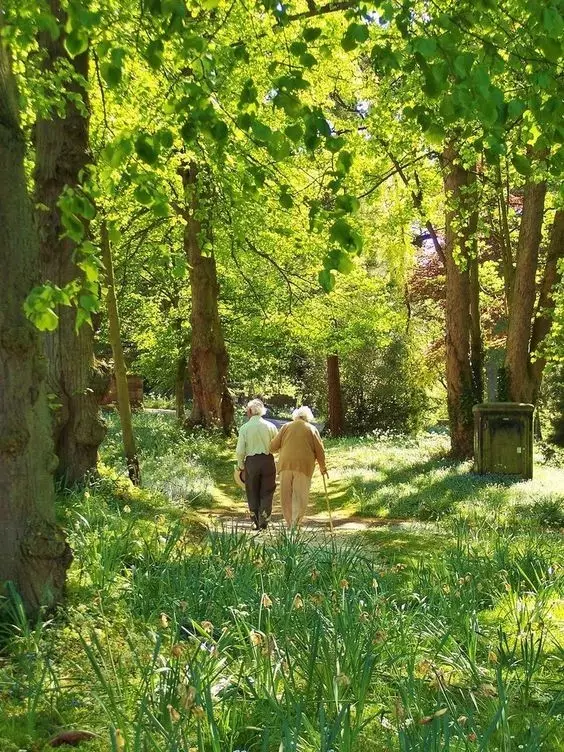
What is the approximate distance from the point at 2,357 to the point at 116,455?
443 inches

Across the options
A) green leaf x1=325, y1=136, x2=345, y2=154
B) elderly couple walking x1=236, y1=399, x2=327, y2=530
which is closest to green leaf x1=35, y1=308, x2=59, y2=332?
green leaf x1=325, y1=136, x2=345, y2=154

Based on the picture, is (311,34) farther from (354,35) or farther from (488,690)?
(488,690)

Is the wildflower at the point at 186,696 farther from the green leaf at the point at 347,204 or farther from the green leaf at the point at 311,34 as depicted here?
the green leaf at the point at 311,34

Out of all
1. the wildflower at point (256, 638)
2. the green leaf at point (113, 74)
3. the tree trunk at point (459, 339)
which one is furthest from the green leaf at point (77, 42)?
the tree trunk at point (459, 339)

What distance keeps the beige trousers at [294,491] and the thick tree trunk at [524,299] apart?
340 inches

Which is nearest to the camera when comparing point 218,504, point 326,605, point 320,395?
point 326,605

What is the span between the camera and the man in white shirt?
11.0 m

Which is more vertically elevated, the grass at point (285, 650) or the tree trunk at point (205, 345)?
the tree trunk at point (205, 345)

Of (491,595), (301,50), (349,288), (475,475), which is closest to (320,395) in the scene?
(349,288)

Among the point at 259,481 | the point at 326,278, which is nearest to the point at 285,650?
the point at 326,278

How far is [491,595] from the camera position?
552 centimetres

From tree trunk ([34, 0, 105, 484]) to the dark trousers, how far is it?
2383mm

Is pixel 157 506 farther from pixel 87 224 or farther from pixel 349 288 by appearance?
pixel 349 288

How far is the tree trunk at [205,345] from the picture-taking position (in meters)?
21.6
